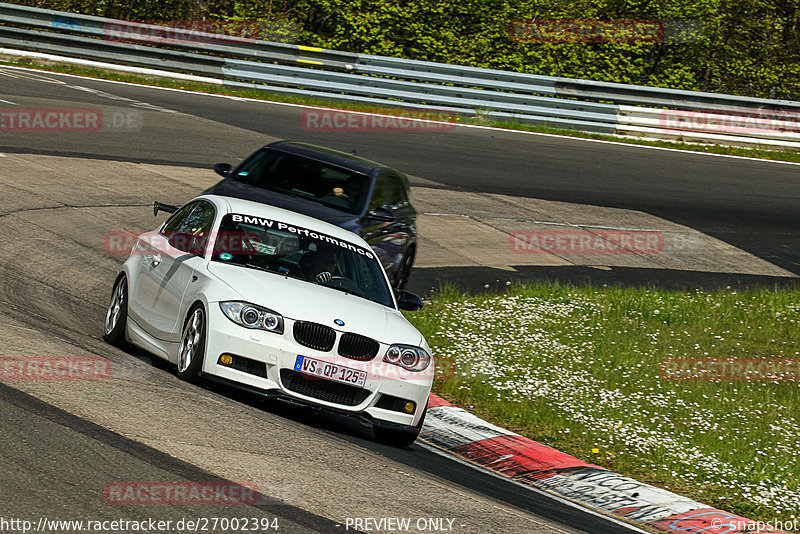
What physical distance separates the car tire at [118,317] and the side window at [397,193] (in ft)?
13.7

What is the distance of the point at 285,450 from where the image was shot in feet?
21.5

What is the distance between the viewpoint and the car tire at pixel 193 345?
7.66 m

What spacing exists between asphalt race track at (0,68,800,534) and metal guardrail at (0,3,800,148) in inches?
57.9

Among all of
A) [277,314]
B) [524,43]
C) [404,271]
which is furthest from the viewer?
[524,43]

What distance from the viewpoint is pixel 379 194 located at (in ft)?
40.3

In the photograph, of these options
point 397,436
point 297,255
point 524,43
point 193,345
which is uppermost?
point 524,43

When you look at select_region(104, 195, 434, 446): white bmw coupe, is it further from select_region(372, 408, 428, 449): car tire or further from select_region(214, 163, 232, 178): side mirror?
select_region(214, 163, 232, 178): side mirror

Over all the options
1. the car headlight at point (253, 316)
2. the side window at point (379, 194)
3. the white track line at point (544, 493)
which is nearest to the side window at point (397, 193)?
the side window at point (379, 194)

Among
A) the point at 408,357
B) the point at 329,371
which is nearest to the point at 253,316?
the point at 329,371

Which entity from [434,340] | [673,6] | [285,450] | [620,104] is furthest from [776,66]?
[285,450]

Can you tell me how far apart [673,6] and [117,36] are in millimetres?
14867

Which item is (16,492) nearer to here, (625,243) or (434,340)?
(434,340)

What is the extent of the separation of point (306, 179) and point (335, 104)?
12956 mm

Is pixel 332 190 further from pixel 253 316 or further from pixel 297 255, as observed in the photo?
pixel 253 316
